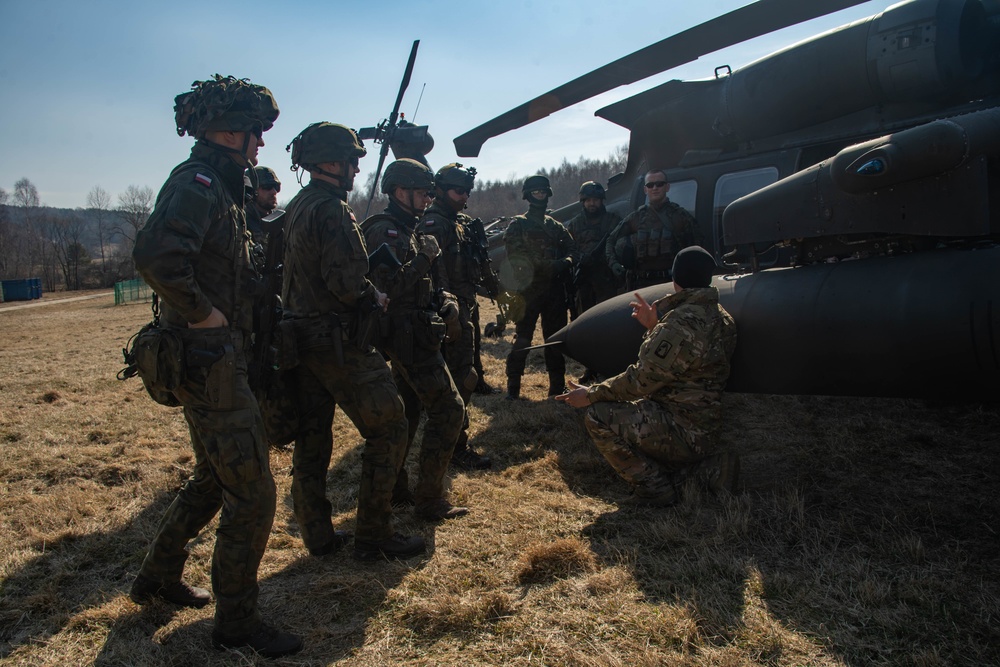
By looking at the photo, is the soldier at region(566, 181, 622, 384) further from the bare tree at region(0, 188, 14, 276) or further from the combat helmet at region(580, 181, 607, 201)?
the bare tree at region(0, 188, 14, 276)

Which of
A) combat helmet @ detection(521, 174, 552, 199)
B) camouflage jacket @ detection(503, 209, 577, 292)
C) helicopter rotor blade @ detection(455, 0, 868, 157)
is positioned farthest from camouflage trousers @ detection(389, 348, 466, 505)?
helicopter rotor blade @ detection(455, 0, 868, 157)

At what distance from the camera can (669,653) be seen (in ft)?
8.20

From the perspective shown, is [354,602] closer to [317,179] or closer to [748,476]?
[317,179]

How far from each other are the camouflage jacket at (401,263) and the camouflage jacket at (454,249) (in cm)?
79

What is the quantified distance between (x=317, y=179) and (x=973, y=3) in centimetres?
490

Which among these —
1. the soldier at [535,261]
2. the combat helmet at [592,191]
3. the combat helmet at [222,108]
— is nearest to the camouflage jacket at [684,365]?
the combat helmet at [222,108]

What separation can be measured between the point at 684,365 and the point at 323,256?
2.01 m

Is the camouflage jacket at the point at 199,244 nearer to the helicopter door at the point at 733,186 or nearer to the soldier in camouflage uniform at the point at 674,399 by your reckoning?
the soldier in camouflage uniform at the point at 674,399

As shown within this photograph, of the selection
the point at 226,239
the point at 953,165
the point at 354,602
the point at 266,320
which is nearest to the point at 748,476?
the point at 953,165

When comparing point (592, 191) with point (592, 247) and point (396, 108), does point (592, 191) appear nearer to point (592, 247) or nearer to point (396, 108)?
point (592, 247)

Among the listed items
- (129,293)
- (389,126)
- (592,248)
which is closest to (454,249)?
(592,248)

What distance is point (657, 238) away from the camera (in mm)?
6223

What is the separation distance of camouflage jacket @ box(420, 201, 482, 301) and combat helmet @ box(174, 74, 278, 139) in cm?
224

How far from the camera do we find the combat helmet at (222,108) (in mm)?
2822
